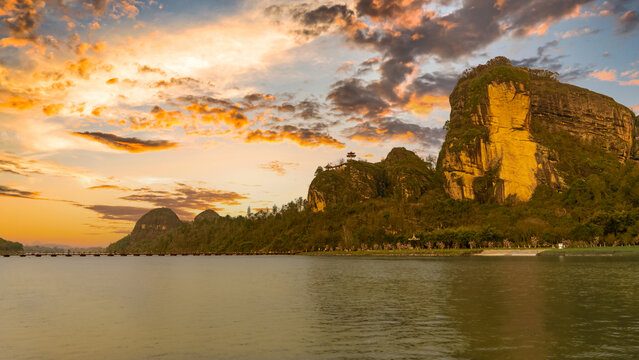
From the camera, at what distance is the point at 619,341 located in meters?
23.3

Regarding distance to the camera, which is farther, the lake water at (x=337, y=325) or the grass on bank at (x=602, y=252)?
the grass on bank at (x=602, y=252)

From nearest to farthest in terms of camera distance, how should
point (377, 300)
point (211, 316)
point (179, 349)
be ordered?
point (179, 349) → point (211, 316) → point (377, 300)

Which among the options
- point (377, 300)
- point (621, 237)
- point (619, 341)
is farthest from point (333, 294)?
point (621, 237)

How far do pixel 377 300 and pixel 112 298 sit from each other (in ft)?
102

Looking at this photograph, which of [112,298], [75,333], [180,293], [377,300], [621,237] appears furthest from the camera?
[621,237]

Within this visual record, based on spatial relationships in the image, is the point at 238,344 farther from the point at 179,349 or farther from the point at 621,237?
the point at 621,237

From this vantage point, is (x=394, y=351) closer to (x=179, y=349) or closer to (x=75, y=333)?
(x=179, y=349)

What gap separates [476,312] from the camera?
34719 mm

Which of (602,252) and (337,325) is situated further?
(602,252)

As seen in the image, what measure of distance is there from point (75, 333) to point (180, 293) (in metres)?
26.8

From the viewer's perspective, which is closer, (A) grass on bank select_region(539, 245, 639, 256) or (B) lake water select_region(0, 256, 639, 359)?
(B) lake water select_region(0, 256, 639, 359)

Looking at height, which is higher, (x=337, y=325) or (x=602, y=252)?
(x=337, y=325)

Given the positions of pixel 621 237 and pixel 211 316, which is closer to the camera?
pixel 211 316

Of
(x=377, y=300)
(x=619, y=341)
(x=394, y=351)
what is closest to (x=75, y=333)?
(x=394, y=351)
